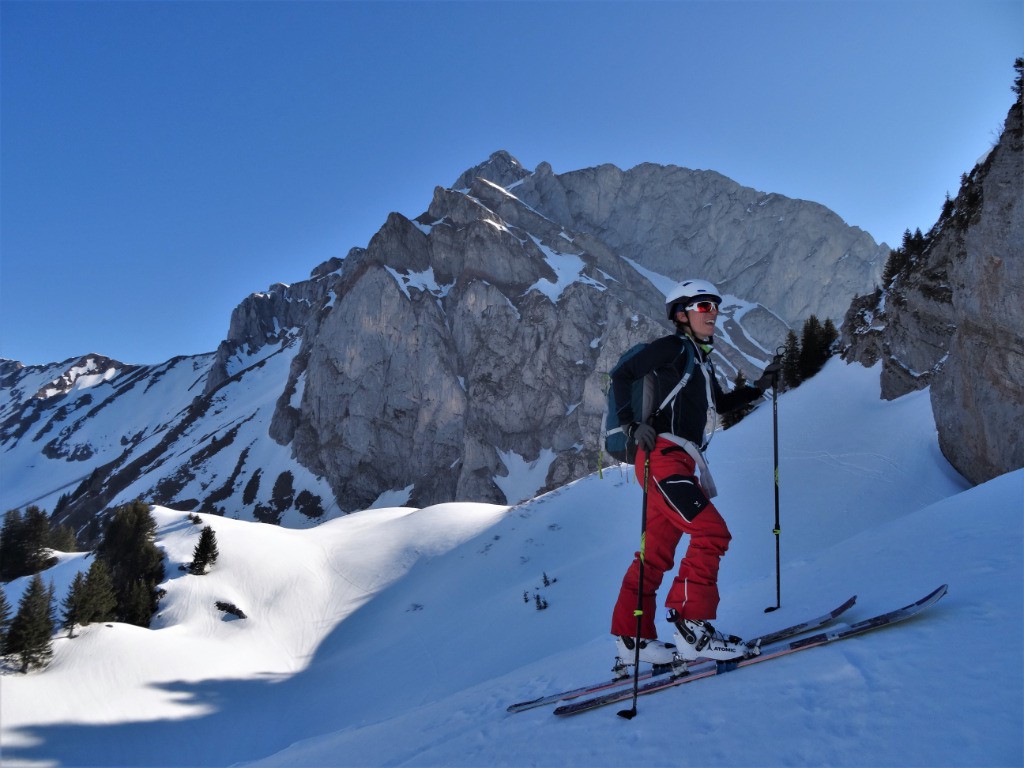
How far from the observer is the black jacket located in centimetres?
516

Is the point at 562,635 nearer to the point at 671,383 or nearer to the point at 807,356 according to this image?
the point at 671,383

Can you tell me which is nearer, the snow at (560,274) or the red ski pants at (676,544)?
the red ski pants at (676,544)

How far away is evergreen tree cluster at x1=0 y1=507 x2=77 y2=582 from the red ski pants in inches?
1325

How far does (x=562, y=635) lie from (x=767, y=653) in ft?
36.0

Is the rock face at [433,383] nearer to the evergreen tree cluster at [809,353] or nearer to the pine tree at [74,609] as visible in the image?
the evergreen tree cluster at [809,353]

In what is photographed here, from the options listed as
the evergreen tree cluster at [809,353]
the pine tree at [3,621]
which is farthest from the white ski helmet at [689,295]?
the evergreen tree cluster at [809,353]

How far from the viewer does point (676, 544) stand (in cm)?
506

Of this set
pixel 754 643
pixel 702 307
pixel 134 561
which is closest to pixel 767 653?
pixel 754 643

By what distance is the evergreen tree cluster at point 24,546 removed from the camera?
26.1m

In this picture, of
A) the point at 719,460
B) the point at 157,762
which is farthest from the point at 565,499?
the point at 157,762

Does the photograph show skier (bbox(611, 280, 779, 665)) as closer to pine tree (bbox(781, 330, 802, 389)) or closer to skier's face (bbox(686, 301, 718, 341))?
skier's face (bbox(686, 301, 718, 341))

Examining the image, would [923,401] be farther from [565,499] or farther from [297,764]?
[297,764]

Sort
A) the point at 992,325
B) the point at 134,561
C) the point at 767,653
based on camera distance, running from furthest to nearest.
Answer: the point at 134,561 < the point at 992,325 < the point at 767,653

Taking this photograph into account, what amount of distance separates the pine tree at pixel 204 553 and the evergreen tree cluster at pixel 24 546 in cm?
911
